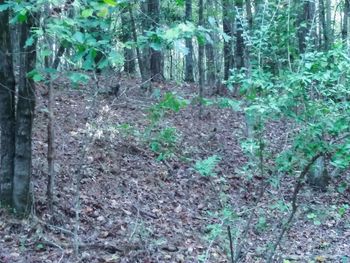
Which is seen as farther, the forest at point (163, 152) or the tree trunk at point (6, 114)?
the tree trunk at point (6, 114)

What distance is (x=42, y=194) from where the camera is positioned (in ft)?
19.7

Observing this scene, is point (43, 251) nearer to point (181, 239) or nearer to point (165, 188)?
point (181, 239)

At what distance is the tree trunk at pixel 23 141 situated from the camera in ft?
17.7

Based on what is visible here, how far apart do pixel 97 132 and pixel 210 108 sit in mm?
7348

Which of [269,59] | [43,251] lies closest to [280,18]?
[269,59]

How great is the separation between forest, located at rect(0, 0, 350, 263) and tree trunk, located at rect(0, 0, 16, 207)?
0.04 feet

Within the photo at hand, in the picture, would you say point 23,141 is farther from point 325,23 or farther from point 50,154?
point 325,23

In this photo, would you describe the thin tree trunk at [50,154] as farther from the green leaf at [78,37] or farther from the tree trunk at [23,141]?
the green leaf at [78,37]

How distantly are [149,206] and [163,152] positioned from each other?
40.2 inches

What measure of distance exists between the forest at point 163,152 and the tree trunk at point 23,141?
0.01m

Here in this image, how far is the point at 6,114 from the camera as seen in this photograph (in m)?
5.52

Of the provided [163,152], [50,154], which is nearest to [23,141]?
[50,154]

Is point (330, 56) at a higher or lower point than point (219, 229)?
higher

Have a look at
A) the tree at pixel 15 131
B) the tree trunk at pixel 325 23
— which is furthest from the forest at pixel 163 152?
the tree trunk at pixel 325 23
